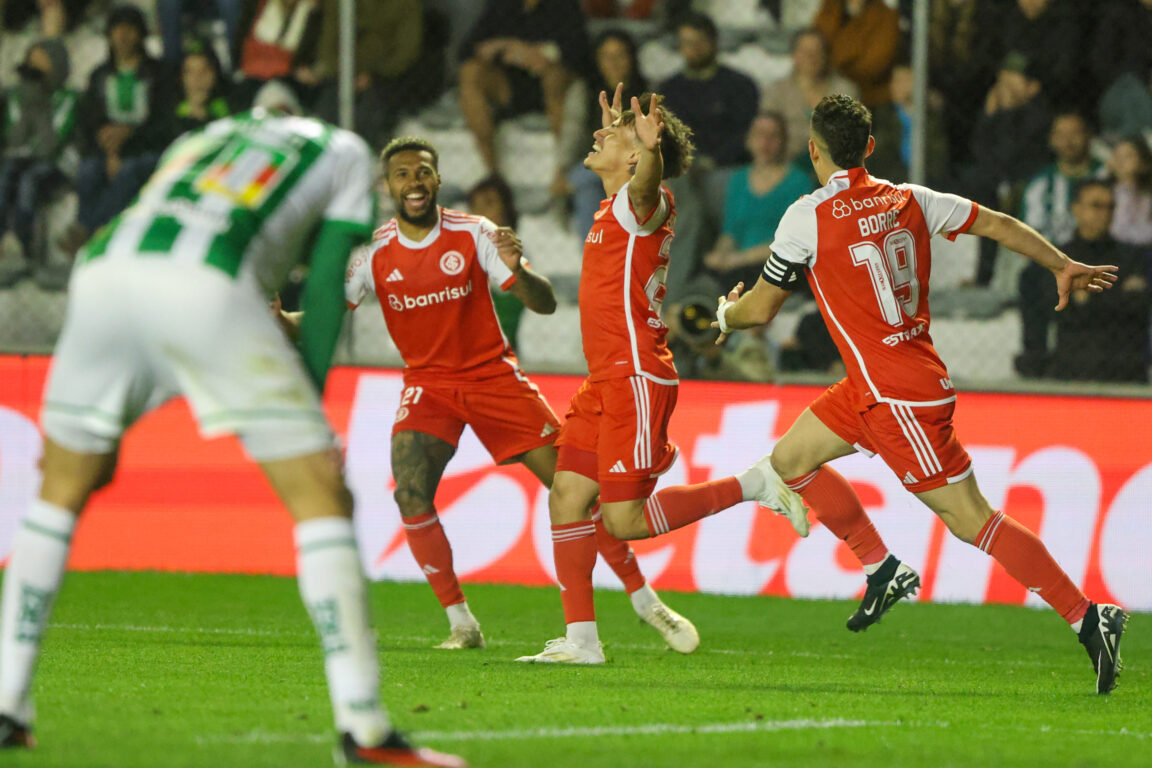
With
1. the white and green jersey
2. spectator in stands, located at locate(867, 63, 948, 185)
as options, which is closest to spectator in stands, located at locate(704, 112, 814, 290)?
spectator in stands, located at locate(867, 63, 948, 185)

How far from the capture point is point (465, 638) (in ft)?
24.1

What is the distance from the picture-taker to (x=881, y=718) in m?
5.28

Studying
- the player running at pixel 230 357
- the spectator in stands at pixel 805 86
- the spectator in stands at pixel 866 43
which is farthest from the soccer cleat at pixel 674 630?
the spectator in stands at pixel 866 43

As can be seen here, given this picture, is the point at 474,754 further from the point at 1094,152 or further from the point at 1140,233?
the point at 1094,152

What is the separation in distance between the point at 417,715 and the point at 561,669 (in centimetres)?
149

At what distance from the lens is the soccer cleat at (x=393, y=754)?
12.4 ft

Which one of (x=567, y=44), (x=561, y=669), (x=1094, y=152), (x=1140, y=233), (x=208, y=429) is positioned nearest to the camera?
(x=208, y=429)

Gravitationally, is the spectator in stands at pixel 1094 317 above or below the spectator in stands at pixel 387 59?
below

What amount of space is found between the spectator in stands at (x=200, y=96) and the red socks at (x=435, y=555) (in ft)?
19.7

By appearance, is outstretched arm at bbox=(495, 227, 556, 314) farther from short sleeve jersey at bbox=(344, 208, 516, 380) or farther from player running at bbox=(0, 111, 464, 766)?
player running at bbox=(0, 111, 464, 766)

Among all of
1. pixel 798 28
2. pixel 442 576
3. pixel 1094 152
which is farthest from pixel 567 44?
pixel 442 576

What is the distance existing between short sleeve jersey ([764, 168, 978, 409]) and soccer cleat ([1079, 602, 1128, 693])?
1007mm

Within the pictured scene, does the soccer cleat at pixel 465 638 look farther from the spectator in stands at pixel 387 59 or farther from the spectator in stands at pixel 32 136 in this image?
the spectator in stands at pixel 32 136

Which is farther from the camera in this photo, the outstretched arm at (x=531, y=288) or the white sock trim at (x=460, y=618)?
the white sock trim at (x=460, y=618)
